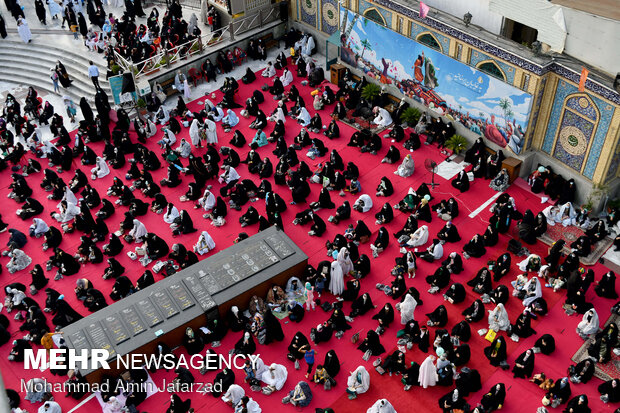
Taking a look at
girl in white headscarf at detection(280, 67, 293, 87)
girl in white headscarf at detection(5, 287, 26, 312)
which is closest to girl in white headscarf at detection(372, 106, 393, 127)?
girl in white headscarf at detection(280, 67, 293, 87)

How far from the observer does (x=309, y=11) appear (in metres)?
28.3

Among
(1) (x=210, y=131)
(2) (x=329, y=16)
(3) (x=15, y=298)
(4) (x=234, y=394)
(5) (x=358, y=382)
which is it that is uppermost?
(2) (x=329, y=16)

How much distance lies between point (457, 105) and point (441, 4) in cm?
354

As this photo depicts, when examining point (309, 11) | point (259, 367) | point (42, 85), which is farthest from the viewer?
point (309, 11)

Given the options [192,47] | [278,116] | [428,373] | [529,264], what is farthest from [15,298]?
[529,264]

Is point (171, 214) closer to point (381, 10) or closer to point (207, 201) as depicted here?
point (207, 201)

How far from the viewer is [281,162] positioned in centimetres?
2216

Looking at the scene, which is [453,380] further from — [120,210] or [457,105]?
[120,210]

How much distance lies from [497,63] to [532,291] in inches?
293

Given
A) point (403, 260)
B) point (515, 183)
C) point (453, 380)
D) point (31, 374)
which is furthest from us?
point (515, 183)

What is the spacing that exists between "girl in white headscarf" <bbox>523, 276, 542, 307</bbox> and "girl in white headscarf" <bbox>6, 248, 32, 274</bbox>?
1509cm

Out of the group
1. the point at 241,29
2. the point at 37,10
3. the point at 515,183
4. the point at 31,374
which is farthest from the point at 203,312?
the point at 37,10

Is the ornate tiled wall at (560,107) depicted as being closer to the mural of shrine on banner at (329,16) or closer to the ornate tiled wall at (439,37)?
the ornate tiled wall at (439,37)

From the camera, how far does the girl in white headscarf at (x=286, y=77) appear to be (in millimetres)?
26781
